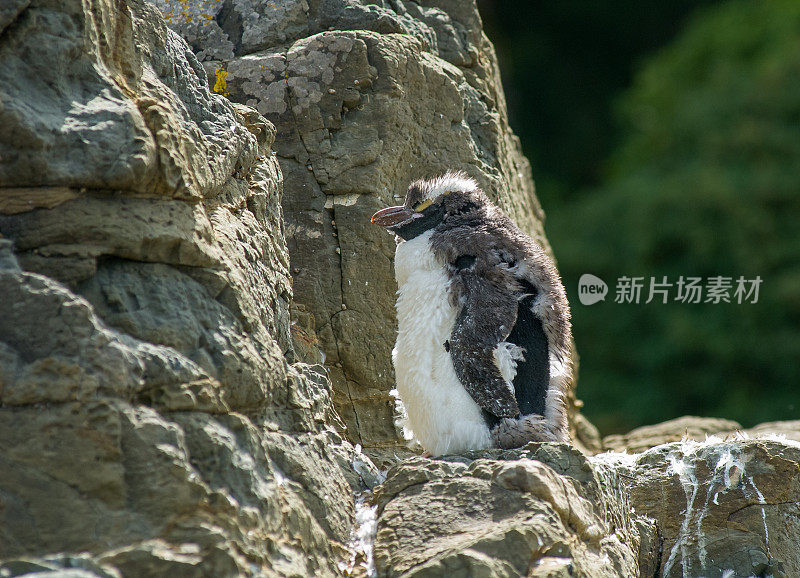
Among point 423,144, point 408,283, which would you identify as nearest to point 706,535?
point 408,283

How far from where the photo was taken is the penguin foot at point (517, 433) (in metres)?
2.92

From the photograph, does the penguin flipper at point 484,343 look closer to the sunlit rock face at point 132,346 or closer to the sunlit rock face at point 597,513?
the sunlit rock face at point 597,513

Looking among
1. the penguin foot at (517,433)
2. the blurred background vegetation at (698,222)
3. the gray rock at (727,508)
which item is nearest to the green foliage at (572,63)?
the blurred background vegetation at (698,222)

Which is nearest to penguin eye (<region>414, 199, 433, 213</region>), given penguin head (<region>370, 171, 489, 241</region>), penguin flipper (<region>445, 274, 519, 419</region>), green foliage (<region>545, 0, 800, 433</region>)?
penguin head (<region>370, 171, 489, 241</region>)

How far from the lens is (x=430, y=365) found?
3084 mm

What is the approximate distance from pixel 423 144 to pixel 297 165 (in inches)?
22.0

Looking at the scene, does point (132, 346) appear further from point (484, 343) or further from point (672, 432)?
point (672, 432)

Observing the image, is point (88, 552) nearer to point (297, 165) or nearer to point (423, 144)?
point (297, 165)

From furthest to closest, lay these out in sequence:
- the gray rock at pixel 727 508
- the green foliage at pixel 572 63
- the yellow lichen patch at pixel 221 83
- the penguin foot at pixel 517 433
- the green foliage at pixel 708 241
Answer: the green foliage at pixel 572 63 < the green foliage at pixel 708 241 < the yellow lichen patch at pixel 221 83 < the gray rock at pixel 727 508 < the penguin foot at pixel 517 433

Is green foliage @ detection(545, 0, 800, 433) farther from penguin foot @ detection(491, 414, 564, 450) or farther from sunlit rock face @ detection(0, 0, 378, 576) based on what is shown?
sunlit rock face @ detection(0, 0, 378, 576)

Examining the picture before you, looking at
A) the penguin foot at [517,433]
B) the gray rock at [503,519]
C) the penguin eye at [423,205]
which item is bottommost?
the gray rock at [503,519]

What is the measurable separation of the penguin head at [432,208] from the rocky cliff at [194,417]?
45cm

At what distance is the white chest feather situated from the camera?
300 cm

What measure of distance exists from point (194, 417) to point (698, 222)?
21.4 feet
